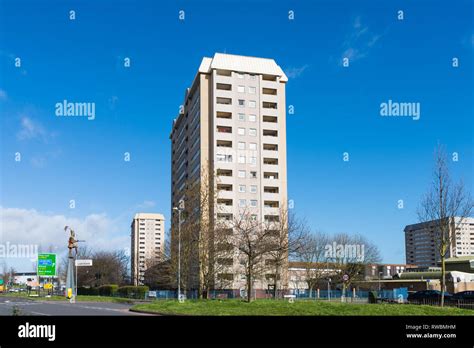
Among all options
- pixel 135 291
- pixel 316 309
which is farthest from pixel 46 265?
pixel 316 309

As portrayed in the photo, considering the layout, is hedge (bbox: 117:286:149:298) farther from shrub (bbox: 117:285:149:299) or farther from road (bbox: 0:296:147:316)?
road (bbox: 0:296:147:316)

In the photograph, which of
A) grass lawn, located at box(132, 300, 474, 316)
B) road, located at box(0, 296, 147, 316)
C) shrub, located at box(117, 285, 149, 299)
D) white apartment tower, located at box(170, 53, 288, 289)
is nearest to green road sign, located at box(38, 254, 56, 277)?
shrub, located at box(117, 285, 149, 299)

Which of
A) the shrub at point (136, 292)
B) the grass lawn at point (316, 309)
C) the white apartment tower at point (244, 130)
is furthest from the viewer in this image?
the white apartment tower at point (244, 130)

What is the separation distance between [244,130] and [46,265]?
121 ft

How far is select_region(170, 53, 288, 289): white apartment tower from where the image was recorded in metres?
85.0

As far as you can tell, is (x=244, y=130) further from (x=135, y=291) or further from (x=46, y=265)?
(x=46, y=265)

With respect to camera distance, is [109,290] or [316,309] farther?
[109,290]

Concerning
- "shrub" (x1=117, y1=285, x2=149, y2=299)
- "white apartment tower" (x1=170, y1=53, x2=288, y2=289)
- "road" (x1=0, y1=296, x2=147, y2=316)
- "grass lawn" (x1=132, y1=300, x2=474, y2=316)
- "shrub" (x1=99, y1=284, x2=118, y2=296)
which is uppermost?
Result: "white apartment tower" (x1=170, y1=53, x2=288, y2=289)

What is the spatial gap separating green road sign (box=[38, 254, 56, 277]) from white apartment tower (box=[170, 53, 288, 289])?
23.8 metres

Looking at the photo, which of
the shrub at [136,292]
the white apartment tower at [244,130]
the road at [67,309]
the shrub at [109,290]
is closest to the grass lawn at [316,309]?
the road at [67,309]

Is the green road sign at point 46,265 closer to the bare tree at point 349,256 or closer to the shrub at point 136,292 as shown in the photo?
the shrub at point 136,292

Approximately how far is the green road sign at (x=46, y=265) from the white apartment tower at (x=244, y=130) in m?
23.8

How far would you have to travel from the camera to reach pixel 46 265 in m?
69.1

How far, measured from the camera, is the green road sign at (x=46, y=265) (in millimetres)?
68625
